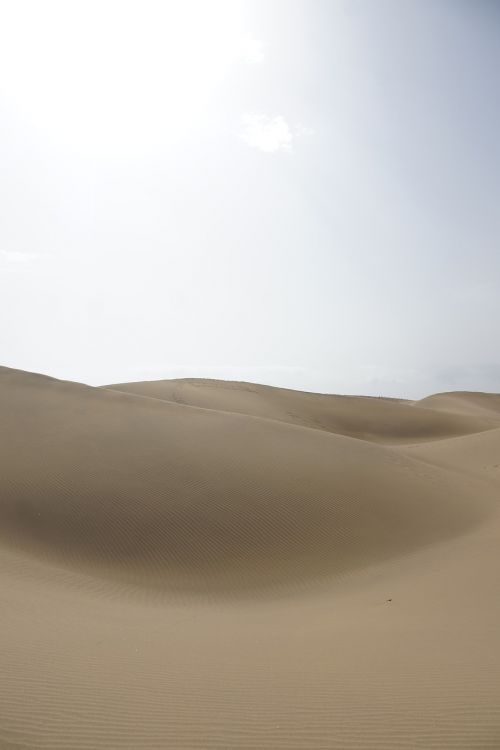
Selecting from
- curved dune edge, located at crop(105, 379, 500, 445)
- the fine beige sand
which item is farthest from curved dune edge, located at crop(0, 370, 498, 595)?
curved dune edge, located at crop(105, 379, 500, 445)

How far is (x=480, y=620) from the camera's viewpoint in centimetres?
609

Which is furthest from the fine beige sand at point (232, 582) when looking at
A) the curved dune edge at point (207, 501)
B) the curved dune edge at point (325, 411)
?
the curved dune edge at point (325, 411)

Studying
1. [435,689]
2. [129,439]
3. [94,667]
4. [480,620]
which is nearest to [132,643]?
[94,667]

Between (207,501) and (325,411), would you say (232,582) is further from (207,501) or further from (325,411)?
(325,411)

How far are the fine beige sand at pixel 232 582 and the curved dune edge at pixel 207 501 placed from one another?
0.15 feet

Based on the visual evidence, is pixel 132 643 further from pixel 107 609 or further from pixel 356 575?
pixel 356 575

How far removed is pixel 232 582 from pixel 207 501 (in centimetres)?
246

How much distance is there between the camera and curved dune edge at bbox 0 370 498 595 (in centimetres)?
952

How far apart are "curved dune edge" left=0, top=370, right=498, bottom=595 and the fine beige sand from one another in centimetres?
5

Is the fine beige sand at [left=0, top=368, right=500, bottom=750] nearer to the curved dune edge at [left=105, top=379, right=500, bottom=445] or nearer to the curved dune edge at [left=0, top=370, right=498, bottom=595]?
the curved dune edge at [left=0, top=370, right=498, bottom=595]

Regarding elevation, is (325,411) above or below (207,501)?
above

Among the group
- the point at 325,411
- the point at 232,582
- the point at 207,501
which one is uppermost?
the point at 325,411

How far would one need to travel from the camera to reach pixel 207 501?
1127cm

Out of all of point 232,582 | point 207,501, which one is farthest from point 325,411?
point 232,582
